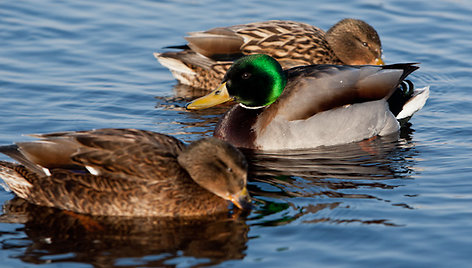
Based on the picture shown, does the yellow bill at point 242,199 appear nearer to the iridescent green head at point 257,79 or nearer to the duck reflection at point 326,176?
the duck reflection at point 326,176

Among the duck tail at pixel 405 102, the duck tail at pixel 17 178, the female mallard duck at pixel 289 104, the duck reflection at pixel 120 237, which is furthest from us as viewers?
the duck tail at pixel 405 102

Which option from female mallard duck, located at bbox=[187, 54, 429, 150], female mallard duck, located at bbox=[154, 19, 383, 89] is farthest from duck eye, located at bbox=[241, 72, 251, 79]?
female mallard duck, located at bbox=[154, 19, 383, 89]

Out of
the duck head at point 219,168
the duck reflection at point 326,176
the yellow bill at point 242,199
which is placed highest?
the duck head at point 219,168

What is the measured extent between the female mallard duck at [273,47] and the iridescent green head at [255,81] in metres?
2.15

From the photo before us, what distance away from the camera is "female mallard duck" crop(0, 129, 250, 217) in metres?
7.83

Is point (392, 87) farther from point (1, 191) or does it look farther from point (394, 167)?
point (1, 191)

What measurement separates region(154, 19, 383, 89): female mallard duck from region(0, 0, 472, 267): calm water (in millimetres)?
497

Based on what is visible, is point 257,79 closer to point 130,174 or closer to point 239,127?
point 239,127

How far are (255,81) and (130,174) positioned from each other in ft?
9.49

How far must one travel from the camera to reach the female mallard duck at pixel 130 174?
783 cm

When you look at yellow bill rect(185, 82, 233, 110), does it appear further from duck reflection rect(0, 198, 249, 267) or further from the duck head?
duck reflection rect(0, 198, 249, 267)

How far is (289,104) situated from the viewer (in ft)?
33.6

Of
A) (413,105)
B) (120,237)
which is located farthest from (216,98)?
(120,237)

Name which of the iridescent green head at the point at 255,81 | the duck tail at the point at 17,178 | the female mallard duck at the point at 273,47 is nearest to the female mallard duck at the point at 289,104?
the iridescent green head at the point at 255,81
